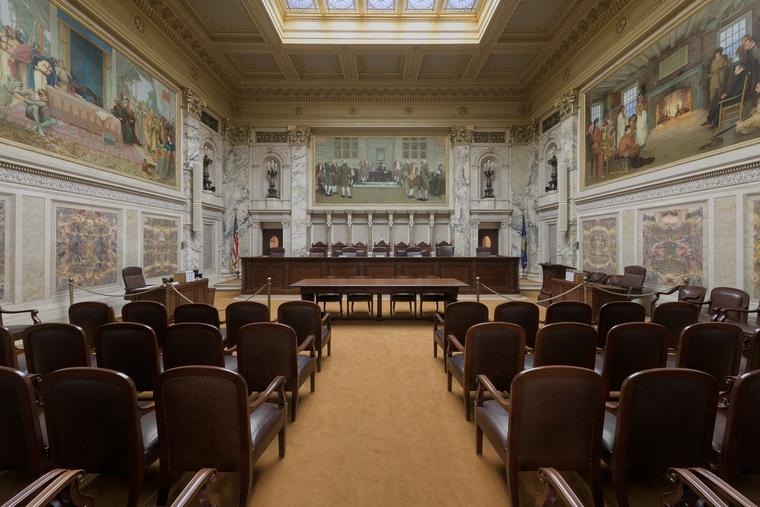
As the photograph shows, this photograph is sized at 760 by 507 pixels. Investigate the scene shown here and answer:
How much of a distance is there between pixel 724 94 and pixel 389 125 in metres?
11.3

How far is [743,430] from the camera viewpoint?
1.97 metres

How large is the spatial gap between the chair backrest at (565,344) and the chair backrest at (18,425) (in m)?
3.53

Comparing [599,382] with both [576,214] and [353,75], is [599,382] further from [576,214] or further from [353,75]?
[353,75]

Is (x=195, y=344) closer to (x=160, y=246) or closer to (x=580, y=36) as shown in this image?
(x=160, y=246)

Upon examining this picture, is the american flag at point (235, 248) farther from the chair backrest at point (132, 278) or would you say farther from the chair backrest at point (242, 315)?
the chair backrest at point (242, 315)

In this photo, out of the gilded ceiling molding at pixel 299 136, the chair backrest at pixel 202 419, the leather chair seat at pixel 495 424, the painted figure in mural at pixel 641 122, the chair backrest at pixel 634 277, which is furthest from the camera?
the gilded ceiling molding at pixel 299 136

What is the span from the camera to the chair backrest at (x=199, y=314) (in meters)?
4.30

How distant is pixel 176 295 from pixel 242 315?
5.18 m

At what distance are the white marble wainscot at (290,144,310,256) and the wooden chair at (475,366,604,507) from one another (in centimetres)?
1436

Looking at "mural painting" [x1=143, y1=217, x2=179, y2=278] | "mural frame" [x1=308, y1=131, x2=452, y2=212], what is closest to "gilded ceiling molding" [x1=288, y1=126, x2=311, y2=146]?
"mural frame" [x1=308, y1=131, x2=452, y2=212]

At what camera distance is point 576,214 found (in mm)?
12047

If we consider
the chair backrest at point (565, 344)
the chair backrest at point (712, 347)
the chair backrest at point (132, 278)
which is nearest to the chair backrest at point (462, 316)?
the chair backrest at point (565, 344)

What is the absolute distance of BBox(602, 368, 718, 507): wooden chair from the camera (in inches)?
76.3

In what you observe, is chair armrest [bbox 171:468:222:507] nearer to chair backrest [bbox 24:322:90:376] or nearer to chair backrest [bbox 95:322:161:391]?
chair backrest [bbox 95:322:161:391]
